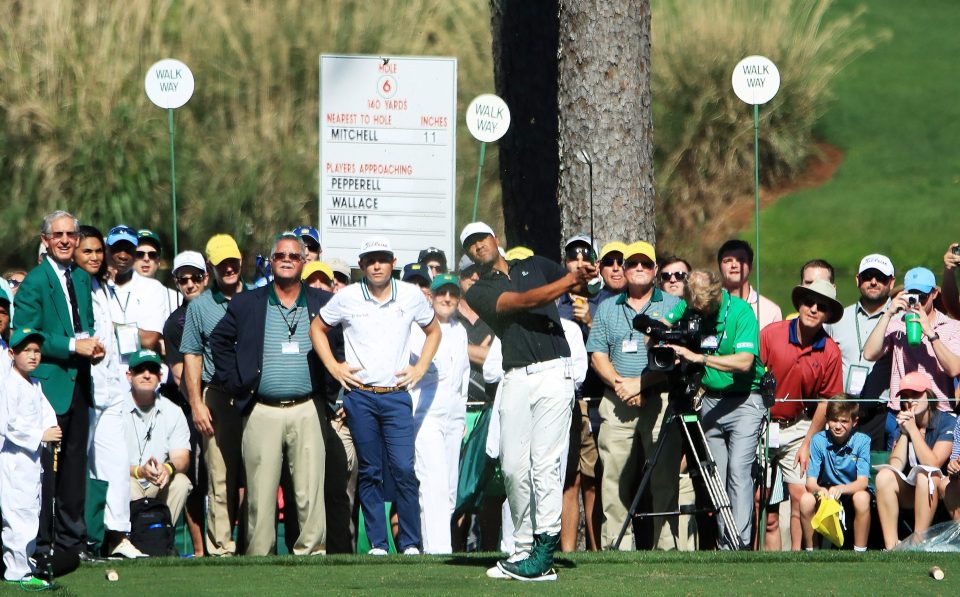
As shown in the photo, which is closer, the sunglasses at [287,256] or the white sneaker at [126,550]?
the white sneaker at [126,550]

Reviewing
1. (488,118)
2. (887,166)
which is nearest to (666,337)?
(488,118)

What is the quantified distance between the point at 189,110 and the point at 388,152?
962 cm

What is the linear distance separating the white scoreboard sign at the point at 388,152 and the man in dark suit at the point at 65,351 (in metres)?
3.29

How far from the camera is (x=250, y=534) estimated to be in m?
10.3

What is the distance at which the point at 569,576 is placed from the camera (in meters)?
8.80

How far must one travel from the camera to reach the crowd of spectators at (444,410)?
10078 mm

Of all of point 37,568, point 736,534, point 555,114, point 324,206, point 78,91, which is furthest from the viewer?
point 78,91

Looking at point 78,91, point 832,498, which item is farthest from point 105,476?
point 78,91

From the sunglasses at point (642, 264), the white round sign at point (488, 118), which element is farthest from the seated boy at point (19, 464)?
the white round sign at point (488, 118)

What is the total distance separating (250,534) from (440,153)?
3878 mm

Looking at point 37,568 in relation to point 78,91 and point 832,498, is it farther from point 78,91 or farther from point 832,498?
point 78,91

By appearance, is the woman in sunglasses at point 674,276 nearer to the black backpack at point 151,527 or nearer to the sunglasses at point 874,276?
the sunglasses at point 874,276

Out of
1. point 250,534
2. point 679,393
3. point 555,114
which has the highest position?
point 555,114

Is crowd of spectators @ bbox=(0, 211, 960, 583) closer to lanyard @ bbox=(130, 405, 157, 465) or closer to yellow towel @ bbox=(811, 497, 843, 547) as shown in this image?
lanyard @ bbox=(130, 405, 157, 465)
